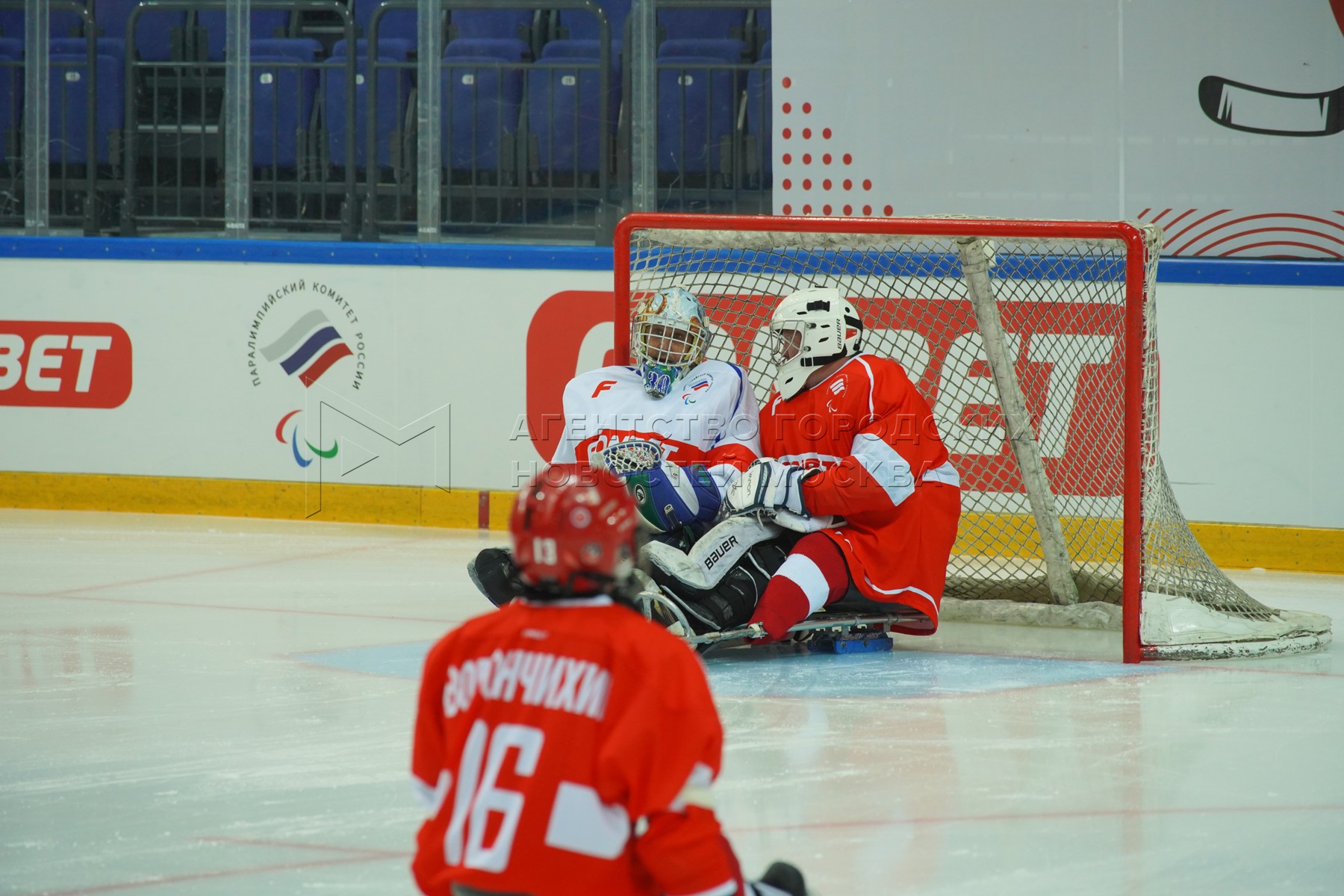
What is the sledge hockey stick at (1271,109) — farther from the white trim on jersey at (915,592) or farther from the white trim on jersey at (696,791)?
the white trim on jersey at (696,791)

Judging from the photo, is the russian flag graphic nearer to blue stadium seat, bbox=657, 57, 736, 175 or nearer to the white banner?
the white banner

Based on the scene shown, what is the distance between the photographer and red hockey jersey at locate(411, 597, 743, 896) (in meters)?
1.78

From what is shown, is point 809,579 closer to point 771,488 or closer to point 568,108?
point 771,488

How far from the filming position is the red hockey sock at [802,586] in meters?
4.73

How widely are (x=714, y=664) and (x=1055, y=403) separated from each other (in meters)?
1.94

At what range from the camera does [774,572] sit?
4.87 metres

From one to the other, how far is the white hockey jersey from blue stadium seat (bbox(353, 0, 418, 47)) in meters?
3.38

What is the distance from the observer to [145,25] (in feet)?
26.9

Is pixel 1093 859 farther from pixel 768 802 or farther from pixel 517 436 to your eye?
pixel 517 436

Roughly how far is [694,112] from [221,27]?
2360 mm

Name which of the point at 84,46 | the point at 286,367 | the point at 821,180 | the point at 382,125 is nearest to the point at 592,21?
the point at 382,125

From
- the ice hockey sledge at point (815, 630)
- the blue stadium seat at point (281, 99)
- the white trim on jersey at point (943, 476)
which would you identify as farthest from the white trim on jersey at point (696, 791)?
the blue stadium seat at point (281, 99)

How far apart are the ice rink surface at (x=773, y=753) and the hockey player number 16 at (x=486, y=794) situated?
1.04 metres

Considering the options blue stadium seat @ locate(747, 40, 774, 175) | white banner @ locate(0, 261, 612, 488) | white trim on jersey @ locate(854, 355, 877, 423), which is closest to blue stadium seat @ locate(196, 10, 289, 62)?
white banner @ locate(0, 261, 612, 488)
